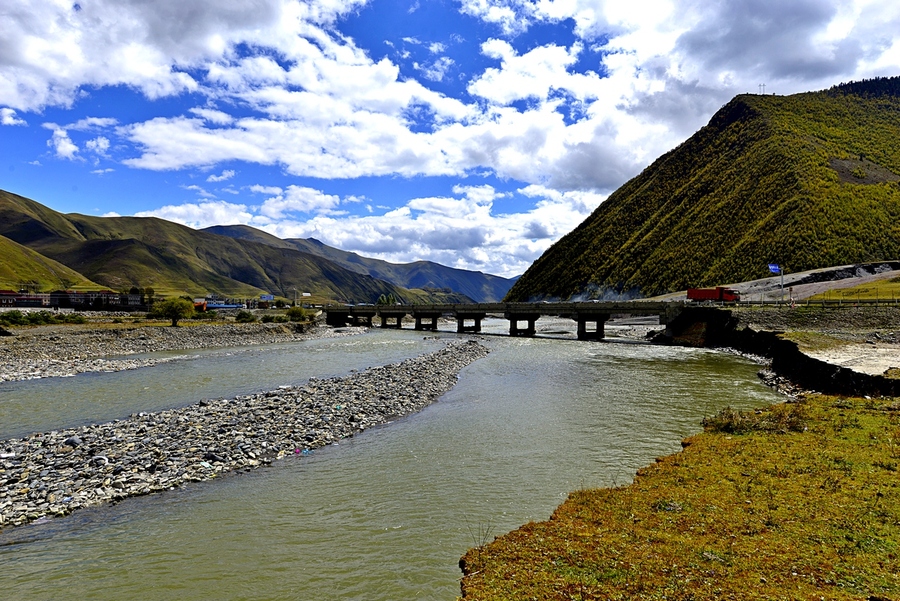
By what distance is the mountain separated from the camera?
348ft

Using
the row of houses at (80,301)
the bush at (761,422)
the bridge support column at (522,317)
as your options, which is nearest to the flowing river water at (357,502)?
the bush at (761,422)

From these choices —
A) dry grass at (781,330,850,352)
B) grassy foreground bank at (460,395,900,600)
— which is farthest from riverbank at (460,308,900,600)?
dry grass at (781,330,850,352)

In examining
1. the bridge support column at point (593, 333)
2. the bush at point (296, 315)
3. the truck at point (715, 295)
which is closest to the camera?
the truck at point (715, 295)

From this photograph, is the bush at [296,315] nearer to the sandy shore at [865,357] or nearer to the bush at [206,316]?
the bush at [206,316]

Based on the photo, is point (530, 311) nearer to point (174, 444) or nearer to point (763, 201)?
point (174, 444)

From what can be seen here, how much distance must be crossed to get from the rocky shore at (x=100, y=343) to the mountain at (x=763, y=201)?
345 ft

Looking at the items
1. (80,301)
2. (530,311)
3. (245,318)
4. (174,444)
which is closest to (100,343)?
(245,318)

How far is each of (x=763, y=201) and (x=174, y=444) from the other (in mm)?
150991

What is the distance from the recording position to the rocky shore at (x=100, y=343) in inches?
1692

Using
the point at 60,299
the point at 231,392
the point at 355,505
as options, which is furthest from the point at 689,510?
the point at 60,299

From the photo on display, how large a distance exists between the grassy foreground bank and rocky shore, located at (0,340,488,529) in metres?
11.3

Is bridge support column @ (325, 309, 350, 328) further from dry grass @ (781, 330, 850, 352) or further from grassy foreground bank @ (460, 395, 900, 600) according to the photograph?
grassy foreground bank @ (460, 395, 900, 600)

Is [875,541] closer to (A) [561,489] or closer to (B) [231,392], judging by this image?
(A) [561,489]

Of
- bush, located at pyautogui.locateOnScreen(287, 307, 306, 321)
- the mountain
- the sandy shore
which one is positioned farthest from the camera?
bush, located at pyautogui.locateOnScreen(287, 307, 306, 321)
